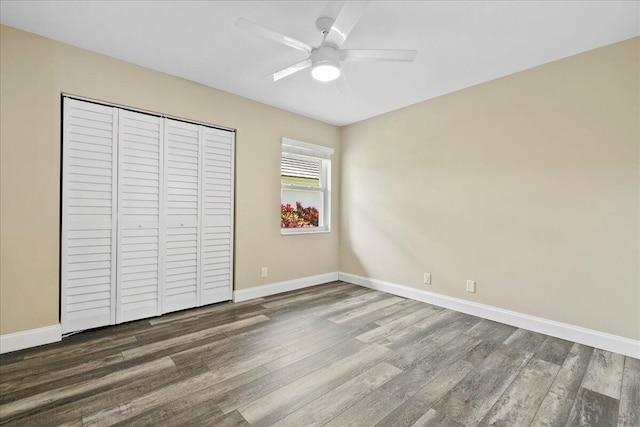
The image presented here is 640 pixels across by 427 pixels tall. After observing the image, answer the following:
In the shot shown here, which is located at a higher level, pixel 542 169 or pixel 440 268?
pixel 542 169

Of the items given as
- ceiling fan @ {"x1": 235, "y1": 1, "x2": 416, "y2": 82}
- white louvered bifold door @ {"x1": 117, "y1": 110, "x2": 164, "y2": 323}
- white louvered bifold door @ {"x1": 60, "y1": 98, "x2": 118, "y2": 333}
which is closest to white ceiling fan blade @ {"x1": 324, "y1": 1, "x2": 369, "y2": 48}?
ceiling fan @ {"x1": 235, "y1": 1, "x2": 416, "y2": 82}

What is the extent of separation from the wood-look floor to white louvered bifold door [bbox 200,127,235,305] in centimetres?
58

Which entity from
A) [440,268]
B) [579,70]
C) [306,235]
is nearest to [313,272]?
[306,235]

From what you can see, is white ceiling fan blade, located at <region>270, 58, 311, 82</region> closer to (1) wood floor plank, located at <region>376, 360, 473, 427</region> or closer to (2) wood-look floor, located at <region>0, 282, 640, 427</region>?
(2) wood-look floor, located at <region>0, 282, 640, 427</region>

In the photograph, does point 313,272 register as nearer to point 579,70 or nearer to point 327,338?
point 327,338

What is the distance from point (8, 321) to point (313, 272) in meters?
3.25

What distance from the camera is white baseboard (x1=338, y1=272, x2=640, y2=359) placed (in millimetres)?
2398

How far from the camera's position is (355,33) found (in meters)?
Answer: 2.33

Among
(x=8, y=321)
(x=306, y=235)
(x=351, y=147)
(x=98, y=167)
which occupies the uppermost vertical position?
(x=351, y=147)

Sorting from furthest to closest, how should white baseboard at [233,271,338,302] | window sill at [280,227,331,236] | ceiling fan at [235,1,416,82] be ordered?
window sill at [280,227,331,236] → white baseboard at [233,271,338,302] → ceiling fan at [235,1,416,82]

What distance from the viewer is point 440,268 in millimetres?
3574

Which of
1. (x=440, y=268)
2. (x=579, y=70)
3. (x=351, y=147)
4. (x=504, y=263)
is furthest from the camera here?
(x=351, y=147)

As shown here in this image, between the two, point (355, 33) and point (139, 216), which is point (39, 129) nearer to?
point (139, 216)

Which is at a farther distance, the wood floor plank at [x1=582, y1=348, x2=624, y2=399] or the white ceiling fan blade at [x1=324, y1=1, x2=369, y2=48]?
the wood floor plank at [x1=582, y1=348, x2=624, y2=399]
